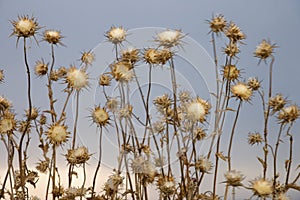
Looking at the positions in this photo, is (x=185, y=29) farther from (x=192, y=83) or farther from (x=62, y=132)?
(x=62, y=132)

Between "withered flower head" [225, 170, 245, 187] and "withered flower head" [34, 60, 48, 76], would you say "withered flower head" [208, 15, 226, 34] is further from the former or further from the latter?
"withered flower head" [34, 60, 48, 76]

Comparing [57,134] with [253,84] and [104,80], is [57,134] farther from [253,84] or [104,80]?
[253,84]

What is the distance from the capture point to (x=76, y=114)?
1244 mm

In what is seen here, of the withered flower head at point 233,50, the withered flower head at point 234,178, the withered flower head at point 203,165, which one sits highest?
the withered flower head at point 233,50

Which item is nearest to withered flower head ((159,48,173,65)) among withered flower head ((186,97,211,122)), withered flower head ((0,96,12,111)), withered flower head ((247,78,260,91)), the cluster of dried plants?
the cluster of dried plants

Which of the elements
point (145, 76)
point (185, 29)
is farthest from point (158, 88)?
point (185, 29)

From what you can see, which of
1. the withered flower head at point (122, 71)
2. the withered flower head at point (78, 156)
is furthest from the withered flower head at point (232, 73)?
the withered flower head at point (78, 156)

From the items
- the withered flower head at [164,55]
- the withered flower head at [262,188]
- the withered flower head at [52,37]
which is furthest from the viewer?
the withered flower head at [52,37]

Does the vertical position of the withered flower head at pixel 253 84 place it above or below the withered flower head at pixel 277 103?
above

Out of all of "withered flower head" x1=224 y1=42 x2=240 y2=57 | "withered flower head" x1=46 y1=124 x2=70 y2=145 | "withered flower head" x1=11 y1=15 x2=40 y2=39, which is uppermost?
"withered flower head" x1=11 y1=15 x2=40 y2=39

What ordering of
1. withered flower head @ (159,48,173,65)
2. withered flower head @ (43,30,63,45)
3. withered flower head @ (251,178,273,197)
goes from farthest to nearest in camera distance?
withered flower head @ (43,30,63,45)
withered flower head @ (159,48,173,65)
withered flower head @ (251,178,273,197)

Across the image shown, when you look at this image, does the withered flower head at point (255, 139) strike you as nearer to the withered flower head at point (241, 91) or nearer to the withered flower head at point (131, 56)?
the withered flower head at point (241, 91)

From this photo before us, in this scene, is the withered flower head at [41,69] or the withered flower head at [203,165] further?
the withered flower head at [41,69]

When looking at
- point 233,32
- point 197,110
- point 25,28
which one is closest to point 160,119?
point 197,110
